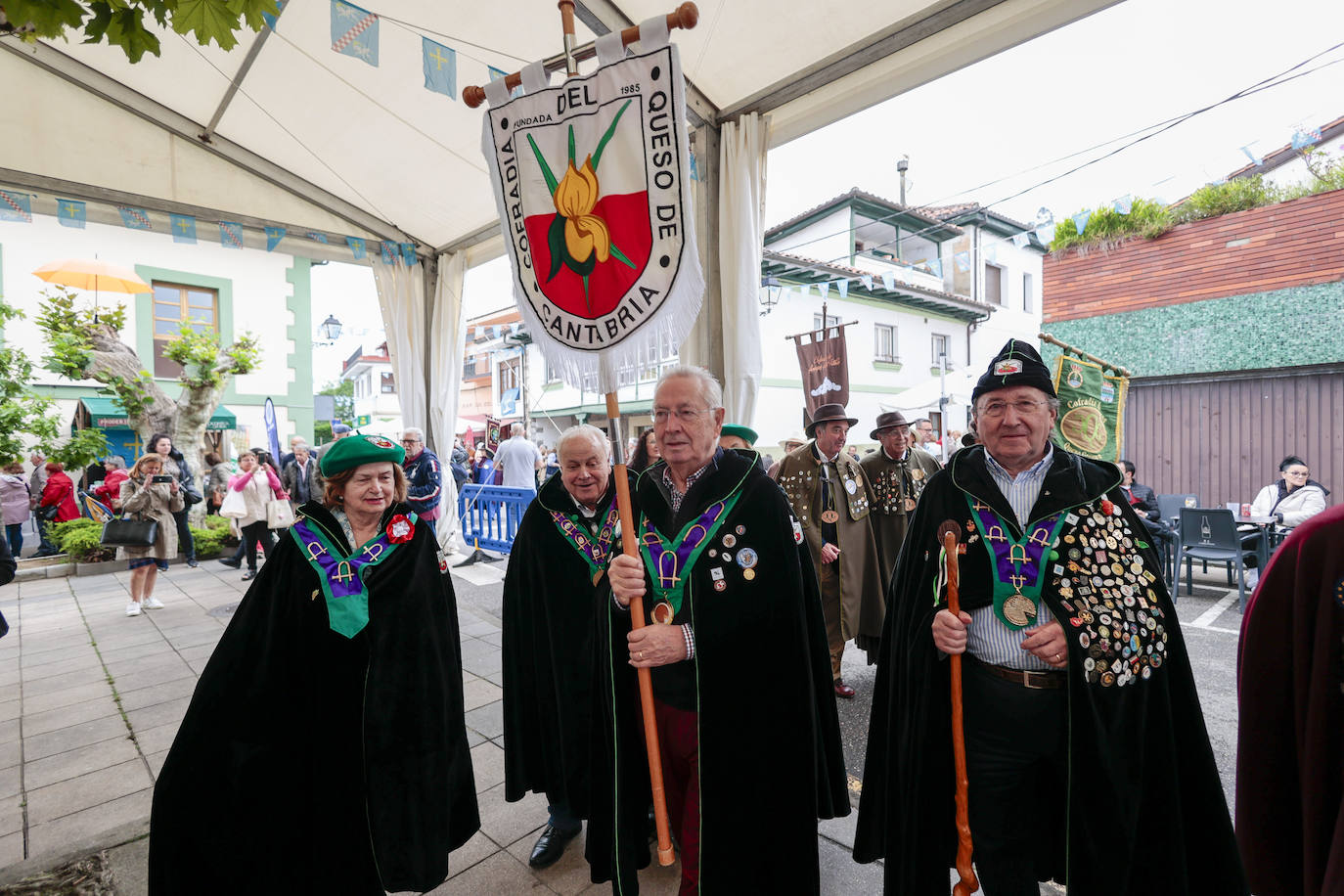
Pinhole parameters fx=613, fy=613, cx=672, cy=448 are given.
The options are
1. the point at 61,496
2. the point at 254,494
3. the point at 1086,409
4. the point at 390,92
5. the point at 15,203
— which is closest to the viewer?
the point at 1086,409

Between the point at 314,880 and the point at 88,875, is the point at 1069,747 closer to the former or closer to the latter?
the point at 314,880

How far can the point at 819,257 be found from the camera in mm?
18000

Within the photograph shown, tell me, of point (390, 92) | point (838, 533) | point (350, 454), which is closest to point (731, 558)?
point (350, 454)

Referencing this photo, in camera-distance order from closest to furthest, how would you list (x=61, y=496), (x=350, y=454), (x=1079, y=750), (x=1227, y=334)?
1. (x=1079, y=750)
2. (x=350, y=454)
3. (x=1227, y=334)
4. (x=61, y=496)

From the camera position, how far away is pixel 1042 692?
1.90 m

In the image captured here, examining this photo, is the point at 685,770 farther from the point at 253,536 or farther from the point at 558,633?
the point at 253,536

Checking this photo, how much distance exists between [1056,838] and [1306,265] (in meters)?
10.8

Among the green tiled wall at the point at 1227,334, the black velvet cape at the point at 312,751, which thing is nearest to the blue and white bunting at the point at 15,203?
the black velvet cape at the point at 312,751

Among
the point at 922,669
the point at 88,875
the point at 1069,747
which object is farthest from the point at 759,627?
the point at 88,875

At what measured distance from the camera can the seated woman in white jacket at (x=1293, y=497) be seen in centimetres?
652

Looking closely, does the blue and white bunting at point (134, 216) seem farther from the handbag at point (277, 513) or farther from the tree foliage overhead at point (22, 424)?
the tree foliage overhead at point (22, 424)

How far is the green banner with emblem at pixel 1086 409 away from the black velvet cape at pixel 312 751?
3.53 meters

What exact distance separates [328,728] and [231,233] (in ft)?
21.1

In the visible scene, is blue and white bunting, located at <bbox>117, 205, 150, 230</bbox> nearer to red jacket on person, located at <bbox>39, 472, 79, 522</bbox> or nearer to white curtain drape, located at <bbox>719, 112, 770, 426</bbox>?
white curtain drape, located at <bbox>719, 112, 770, 426</bbox>
